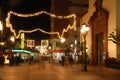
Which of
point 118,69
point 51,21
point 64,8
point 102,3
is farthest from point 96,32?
point 51,21

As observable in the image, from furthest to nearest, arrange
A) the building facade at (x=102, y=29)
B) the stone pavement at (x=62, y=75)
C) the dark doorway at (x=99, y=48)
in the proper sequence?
the dark doorway at (x=99, y=48), the building facade at (x=102, y=29), the stone pavement at (x=62, y=75)

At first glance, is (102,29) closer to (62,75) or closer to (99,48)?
(99,48)

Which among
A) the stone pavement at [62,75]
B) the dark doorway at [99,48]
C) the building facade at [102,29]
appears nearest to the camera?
the stone pavement at [62,75]

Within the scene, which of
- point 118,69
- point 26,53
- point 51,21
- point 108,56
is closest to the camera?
point 118,69

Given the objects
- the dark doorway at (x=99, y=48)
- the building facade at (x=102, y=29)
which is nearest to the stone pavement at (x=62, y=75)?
the building facade at (x=102, y=29)

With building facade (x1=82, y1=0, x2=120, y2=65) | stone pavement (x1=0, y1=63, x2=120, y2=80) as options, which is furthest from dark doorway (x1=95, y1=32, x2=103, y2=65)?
stone pavement (x1=0, y1=63, x2=120, y2=80)

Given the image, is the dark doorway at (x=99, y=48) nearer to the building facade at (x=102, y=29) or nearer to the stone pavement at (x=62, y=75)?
the building facade at (x=102, y=29)

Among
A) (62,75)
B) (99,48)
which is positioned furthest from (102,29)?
(62,75)

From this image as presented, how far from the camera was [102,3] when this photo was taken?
47625mm

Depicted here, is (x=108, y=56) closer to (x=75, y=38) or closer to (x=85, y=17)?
(x=85, y=17)

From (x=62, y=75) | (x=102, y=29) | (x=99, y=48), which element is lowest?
(x=62, y=75)

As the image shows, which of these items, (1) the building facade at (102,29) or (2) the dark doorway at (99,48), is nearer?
(1) the building facade at (102,29)

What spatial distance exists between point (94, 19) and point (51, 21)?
82.8m

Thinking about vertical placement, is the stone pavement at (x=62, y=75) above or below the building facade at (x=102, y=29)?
below
